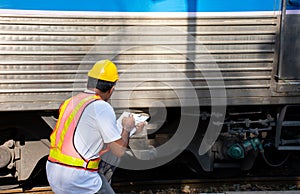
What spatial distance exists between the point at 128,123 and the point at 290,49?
2.08 m

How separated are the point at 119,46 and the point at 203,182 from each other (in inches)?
81.8

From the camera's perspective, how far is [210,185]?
482 cm

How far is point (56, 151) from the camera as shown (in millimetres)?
2734

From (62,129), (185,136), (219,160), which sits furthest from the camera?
(219,160)

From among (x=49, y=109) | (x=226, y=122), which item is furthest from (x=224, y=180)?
(x=49, y=109)

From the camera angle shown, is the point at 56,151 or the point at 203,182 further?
the point at 203,182

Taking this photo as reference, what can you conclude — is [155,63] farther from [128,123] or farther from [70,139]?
[70,139]

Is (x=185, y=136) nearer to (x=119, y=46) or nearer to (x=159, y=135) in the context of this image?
(x=159, y=135)

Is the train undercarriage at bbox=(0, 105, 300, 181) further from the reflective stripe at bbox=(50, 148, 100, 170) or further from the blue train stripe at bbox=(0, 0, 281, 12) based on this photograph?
the reflective stripe at bbox=(50, 148, 100, 170)

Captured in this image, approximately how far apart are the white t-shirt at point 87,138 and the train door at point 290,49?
214 centimetres

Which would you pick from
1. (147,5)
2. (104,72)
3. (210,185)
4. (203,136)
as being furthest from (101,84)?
(210,185)

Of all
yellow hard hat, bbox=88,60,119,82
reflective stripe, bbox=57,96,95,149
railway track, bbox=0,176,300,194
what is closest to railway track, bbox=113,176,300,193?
railway track, bbox=0,176,300,194

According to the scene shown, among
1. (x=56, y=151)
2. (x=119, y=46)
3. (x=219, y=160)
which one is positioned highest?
(x=119, y=46)

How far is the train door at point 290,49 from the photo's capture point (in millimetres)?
3961
